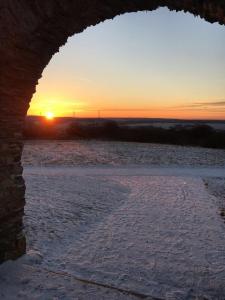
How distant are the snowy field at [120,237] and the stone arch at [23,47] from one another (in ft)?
3.21

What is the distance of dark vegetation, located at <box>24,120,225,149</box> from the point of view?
108ft

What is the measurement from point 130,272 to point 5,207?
2.45 m

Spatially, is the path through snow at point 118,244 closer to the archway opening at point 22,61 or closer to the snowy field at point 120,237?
the snowy field at point 120,237

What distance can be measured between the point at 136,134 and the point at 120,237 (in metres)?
25.7

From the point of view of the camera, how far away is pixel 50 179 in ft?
52.7

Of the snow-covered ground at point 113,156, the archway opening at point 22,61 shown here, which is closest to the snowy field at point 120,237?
the archway opening at point 22,61

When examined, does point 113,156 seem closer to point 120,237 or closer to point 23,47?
point 120,237

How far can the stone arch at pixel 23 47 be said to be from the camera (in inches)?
201

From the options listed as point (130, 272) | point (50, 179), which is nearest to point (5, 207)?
point (130, 272)

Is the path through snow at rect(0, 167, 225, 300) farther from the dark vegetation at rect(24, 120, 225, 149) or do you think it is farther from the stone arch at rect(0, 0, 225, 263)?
the dark vegetation at rect(24, 120, 225, 149)

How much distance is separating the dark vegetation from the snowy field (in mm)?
13925

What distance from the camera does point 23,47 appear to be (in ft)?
18.1

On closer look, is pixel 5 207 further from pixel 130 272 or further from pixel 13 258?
pixel 130 272

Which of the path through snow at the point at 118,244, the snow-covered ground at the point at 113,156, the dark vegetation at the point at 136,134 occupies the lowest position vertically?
the path through snow at the point at 118,244
